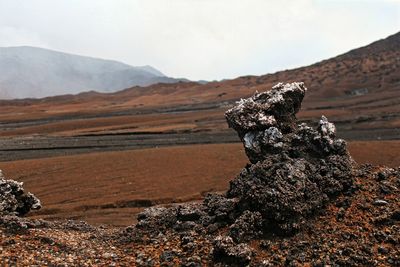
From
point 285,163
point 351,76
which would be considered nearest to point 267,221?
point 285,163

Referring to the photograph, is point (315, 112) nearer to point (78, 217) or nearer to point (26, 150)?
point (26, 150)

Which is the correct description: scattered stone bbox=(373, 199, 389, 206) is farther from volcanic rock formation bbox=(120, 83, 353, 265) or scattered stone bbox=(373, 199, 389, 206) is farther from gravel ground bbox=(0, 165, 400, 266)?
volcanic rock formation bbox=(120, 83, 353, 265)

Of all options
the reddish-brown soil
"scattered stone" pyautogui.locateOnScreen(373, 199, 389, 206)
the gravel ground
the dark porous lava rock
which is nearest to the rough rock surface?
the gravel ground

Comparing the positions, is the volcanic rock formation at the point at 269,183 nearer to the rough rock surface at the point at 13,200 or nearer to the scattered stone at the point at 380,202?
the scattered stone at the point at 380,202

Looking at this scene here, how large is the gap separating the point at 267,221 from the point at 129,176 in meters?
26.7

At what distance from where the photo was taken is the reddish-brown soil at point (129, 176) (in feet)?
107

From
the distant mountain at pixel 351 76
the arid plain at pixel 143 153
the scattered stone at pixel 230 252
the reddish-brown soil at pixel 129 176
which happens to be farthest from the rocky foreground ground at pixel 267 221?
the distant mountain at pixel 351 76

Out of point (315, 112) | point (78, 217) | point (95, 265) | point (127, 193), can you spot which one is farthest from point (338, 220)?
point (315, 112)

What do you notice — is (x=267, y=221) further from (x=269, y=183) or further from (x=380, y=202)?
(x=380, y=202)

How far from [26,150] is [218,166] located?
35.3 metres

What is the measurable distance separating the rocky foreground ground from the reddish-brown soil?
9.35 meters

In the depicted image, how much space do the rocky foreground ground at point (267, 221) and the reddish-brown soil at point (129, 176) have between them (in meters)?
9.35

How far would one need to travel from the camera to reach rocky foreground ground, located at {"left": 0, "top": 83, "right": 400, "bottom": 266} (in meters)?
16.1

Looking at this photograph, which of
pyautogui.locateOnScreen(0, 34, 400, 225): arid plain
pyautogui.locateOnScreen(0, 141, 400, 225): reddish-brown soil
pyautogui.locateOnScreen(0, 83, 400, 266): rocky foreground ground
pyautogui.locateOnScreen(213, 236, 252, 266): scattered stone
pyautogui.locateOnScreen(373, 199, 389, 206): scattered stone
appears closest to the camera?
pyautogui.locateOnScreen(213, 236, 252, 266): scattered stone
